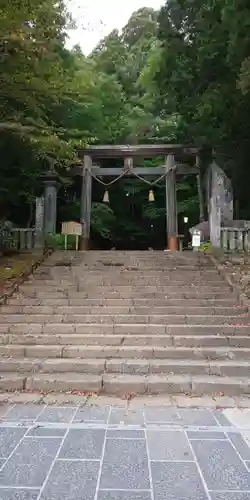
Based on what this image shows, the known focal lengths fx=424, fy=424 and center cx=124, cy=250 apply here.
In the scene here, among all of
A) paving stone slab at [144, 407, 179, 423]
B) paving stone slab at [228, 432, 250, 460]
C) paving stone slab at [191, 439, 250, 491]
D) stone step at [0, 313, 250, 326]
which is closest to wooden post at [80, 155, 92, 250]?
stone step at [0, 313, 250, 326]

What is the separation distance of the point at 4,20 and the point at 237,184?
7675mm

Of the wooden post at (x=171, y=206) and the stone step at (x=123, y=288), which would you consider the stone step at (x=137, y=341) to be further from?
the wooden post at (x=171, y=206)

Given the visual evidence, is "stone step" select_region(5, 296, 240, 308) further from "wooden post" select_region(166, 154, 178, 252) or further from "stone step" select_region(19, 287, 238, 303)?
"wooden post" select_region(166, 154, 178, 252)

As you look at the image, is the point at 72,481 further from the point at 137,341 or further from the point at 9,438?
the point at 137,341

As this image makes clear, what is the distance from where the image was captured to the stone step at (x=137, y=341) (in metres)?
5.59

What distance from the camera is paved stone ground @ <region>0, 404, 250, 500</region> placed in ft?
7.77

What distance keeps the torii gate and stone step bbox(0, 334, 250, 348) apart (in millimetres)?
9032

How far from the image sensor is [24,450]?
2902 mm

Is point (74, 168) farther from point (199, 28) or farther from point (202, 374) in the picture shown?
point (202, 374)

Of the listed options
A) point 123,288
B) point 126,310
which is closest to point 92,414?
point 126,310

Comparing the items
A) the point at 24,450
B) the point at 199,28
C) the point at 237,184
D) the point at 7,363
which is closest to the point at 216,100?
the point at 199,28

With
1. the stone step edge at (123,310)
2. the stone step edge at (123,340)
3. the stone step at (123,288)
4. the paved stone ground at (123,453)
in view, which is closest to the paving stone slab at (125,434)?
the paved stone ground at (123,453)

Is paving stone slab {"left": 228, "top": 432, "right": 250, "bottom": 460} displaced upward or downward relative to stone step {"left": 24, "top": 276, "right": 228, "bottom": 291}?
downward

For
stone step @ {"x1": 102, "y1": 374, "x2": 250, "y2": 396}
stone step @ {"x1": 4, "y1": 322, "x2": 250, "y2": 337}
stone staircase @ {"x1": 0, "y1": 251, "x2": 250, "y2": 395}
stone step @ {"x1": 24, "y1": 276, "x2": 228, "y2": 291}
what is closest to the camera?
stone step @ {"x1": 102, "y1": 374, "x2": 250, "y2": 396}
